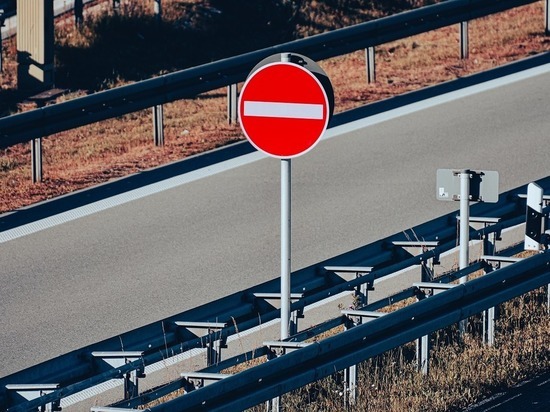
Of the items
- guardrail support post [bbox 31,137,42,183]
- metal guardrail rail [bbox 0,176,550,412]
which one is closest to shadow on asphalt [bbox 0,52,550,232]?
guardrail support post [bbox 31,137,42,183]

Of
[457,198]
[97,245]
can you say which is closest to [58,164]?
[97,245]

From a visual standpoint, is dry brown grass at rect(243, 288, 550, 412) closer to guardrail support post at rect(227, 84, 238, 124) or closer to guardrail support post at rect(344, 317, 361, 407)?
guardrail support post at rect(344, 317, 361, 407)

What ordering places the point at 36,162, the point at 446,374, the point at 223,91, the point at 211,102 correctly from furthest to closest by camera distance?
the point at 223,91 → the point at 211,102 → the point at 36,162 → the point at 446,374

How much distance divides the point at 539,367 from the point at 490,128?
6658 millimetres

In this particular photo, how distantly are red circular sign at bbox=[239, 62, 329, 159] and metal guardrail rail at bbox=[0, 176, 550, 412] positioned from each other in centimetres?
106

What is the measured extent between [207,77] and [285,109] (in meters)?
6.55

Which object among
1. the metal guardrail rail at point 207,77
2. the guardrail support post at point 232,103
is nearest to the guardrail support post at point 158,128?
the metal guardrail rail at point 207,77

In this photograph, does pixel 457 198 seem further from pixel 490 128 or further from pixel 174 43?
pixel 174 43

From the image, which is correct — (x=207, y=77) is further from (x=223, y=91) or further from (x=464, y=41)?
(x=464, y=41)

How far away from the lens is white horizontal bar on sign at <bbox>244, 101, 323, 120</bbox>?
7.70 metres

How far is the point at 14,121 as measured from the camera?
12.6 meters

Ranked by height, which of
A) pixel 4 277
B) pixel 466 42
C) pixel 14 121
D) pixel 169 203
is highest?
pixel 466 42

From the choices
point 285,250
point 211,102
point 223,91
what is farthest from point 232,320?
point 223,91

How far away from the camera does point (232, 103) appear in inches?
586
